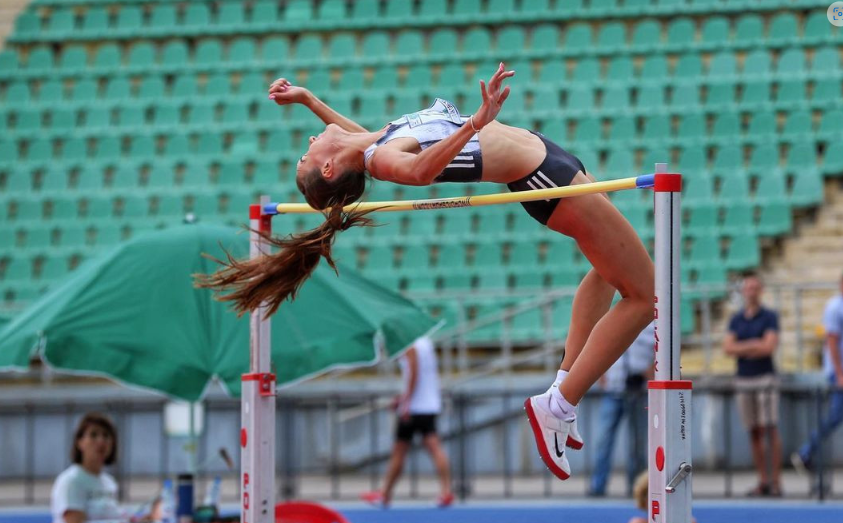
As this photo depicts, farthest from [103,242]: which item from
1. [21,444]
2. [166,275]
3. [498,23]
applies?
[166,275]

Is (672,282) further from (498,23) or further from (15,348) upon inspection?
(498,23)

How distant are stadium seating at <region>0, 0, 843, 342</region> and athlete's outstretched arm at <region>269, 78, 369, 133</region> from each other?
7141 millimetres

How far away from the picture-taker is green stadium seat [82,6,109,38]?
54.6 ft

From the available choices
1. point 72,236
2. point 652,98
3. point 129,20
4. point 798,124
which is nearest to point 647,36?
point 652,98

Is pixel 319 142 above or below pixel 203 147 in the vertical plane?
below

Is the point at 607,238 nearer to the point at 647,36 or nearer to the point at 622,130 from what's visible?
the point at 622,130

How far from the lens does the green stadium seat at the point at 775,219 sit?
12.6 m

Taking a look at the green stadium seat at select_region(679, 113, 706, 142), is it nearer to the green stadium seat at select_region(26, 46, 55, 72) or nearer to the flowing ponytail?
the green stadium seat at select_region(26, 46, 55, 72)

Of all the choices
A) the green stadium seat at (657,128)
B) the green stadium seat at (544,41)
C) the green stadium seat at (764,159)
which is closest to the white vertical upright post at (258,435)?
the green stadium seat at (764,159)

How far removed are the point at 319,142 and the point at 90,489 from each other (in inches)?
118

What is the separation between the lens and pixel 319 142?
16.1 ft

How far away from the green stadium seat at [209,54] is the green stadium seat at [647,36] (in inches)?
210

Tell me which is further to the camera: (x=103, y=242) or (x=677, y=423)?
(x=103, y=242)

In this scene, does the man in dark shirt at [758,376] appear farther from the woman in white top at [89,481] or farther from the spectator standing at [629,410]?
the woman in white top at [89,481]
